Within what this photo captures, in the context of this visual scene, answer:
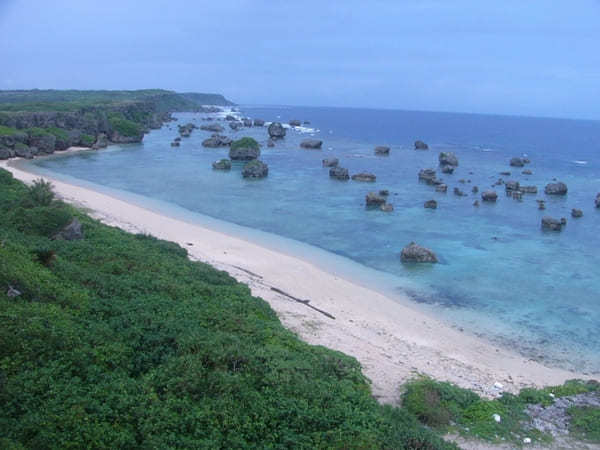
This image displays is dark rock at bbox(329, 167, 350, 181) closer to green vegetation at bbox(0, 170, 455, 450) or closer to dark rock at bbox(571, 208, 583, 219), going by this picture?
dark rock at bbox(571, 208, 583, 219)

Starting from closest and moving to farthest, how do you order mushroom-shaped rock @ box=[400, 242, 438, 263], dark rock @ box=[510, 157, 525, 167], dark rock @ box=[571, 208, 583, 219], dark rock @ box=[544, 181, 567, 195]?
1. mushroom-shaped rock @ box=[400, 242, 438, 263]
2. dark rock @ box=[571, 208, 583, 219]
3. dark rock @ box=[544, 181, 567, 195]
4. dark rock @ box=[510, 157, 525, 167]

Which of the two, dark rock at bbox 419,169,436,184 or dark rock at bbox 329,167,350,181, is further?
dark rock at bbox 329,167,350,181

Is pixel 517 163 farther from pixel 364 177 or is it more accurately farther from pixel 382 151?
pixel 364 177

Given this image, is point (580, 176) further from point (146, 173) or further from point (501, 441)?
point (501, 441)

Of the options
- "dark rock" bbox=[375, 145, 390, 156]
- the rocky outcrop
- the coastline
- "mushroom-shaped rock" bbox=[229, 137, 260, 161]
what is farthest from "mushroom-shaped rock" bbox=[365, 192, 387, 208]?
the rocky outcrop

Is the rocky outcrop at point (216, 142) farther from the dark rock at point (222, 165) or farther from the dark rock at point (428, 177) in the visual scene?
the dark rock at point (428, 177)

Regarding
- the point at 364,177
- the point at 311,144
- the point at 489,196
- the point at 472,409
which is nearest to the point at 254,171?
the point at 364,177
